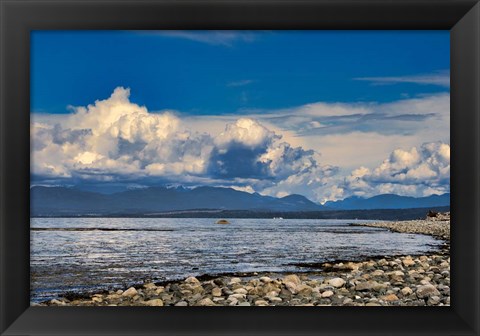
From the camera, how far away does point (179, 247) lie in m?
6.11

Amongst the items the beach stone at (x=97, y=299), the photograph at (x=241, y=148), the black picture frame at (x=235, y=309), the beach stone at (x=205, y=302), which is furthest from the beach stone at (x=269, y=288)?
the photograph at (x=241, y=148)

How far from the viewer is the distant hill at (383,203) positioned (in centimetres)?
630

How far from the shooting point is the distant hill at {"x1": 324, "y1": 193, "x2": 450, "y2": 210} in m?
6.30

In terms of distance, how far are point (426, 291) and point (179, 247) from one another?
3.45 m

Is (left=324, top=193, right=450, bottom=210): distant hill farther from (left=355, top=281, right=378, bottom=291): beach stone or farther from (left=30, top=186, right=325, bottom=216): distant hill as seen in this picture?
(left=355, top=281, right=378, bottom=291): beach stone

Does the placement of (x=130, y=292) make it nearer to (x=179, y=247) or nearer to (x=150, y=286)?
(x=150, y=286)

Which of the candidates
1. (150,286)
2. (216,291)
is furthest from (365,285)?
(150,286)

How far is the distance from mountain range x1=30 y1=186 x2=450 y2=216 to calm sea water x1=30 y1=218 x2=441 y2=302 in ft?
0.55

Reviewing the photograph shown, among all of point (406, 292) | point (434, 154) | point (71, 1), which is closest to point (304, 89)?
point (434, 154)

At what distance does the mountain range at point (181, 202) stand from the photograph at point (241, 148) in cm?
2

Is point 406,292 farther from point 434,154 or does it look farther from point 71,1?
point 434,154

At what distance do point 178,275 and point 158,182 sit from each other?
8.37 ft

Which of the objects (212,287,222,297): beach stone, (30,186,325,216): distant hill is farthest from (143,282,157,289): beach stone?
(30,186,325,216): distant hill

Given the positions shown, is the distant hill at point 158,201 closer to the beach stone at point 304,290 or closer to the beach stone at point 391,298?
the beach stone at point 304,290
